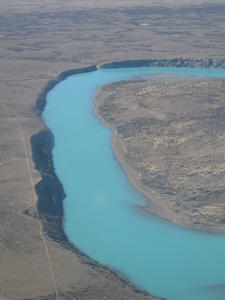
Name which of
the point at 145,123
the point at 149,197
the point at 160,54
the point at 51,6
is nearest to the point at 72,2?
the point at 51,6

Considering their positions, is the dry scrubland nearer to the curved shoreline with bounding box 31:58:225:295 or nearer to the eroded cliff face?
the curved shoreline with bounding box 31:58:225:295

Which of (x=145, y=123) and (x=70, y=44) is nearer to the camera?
(x=145, y=123)

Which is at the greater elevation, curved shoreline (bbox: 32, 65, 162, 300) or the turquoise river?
curved shoreline (bbox: 32, 65, 162, 300)

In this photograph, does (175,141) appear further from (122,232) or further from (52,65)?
(52,65)

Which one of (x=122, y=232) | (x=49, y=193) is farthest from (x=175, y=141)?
(x=122, y=232)

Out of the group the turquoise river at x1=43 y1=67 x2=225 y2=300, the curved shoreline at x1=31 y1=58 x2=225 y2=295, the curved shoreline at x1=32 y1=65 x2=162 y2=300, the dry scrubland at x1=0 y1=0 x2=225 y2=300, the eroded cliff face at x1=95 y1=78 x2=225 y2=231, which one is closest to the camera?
the dry scrubland at x1=0 y1=0 x2=225 y2=300

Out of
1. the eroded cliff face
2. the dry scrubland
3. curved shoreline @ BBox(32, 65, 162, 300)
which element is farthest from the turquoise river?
the dry scrubland

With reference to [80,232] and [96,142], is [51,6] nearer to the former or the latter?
[96,142]
